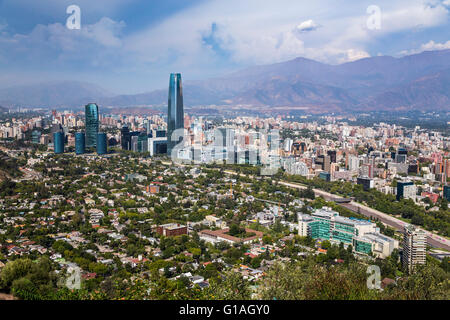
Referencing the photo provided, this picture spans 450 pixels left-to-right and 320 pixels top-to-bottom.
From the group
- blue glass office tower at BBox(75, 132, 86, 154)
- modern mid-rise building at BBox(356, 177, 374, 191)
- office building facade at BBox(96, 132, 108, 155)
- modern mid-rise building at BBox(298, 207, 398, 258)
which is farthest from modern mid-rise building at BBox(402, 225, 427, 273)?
blue glass office tower at BBox(75, 132, 86, 154)

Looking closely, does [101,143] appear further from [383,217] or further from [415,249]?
[415,249]

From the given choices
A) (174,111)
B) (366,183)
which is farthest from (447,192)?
(174,111)

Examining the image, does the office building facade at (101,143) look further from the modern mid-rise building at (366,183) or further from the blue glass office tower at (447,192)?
the blue glass office tower at (447,192)

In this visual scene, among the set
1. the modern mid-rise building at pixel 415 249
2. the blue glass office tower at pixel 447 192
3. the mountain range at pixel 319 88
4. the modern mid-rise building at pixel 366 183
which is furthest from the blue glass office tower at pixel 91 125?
the modern mid-rise building at pixel 415 249

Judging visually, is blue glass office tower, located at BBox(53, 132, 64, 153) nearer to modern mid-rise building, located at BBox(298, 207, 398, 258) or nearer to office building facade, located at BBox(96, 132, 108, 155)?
office building facade, located at BBox(96, 132, 108, 155)

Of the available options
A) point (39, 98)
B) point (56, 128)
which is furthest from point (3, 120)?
point (39, 98)
